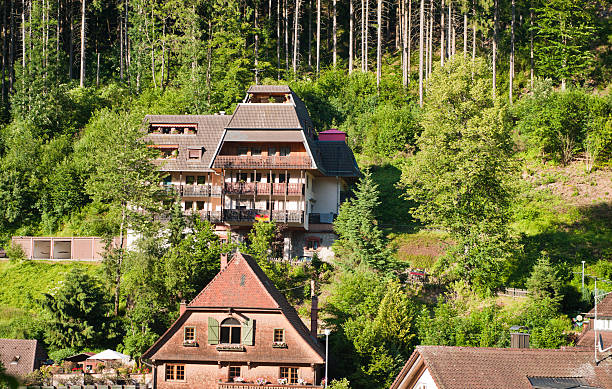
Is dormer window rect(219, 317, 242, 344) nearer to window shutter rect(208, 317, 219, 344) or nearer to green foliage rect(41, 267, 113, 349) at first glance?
window shutter rect(208, 317, 219, 344)

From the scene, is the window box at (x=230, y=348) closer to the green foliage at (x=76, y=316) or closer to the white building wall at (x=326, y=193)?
the green foliage at (x=76, y=316)

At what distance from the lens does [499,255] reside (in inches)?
1992

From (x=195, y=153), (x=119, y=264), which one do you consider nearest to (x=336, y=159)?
(x=195, y=153)

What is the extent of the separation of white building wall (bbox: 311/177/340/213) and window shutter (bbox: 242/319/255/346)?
71.6 feet

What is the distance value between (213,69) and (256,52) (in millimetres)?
6761

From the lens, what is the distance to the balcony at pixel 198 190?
61219 millimetres

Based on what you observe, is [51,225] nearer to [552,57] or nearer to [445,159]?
[445,159]

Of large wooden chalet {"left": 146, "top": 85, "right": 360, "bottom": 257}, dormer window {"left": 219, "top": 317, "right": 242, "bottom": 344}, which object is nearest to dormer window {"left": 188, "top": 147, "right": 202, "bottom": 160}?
large wooden chalet {"left": 146, "top": 85, "right": 360, "bottom": 257}

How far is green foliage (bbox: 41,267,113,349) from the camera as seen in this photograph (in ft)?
150

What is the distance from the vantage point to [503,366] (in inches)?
1457

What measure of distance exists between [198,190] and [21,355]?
69.5ft

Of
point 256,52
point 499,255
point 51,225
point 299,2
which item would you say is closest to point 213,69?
point 256,52

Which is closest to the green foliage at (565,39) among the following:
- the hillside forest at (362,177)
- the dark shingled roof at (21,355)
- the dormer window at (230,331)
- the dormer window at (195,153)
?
the hillside forest at (362,177)

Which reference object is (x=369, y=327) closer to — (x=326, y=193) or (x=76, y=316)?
(x=76, y=316)
